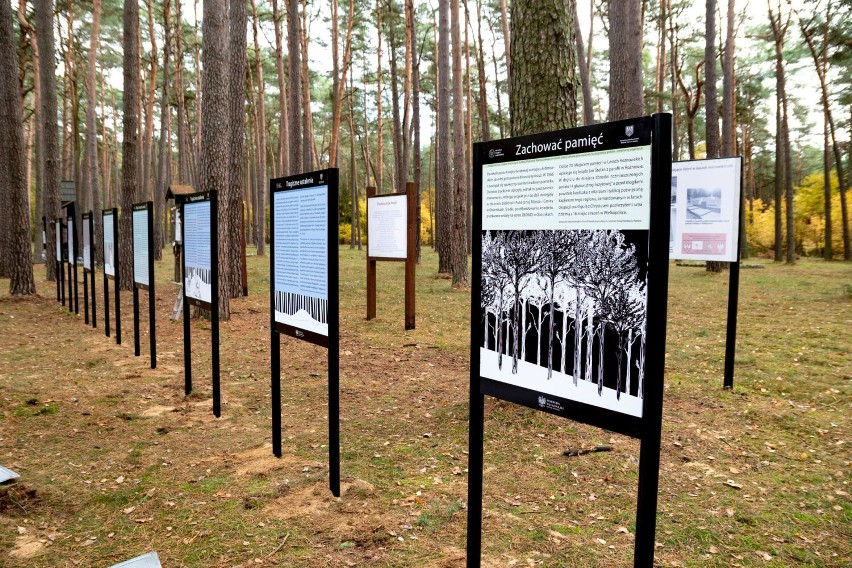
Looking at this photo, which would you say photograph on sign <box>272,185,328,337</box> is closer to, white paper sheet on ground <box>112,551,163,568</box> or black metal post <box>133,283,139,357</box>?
white paper sheet on ground <box>112,551,163,568</box>

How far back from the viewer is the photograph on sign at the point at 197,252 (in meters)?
4.93

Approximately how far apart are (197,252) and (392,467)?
2.62 metres

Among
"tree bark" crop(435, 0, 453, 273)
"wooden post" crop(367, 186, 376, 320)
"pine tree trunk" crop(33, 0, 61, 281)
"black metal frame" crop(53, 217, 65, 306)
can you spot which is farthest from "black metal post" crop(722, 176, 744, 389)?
"pine tree trunk" crop(33, 0, 61, 281)

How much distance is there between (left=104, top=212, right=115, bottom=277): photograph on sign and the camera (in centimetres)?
840

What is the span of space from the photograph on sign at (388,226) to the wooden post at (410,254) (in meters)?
0.12

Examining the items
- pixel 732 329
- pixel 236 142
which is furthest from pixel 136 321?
pixel 236 142

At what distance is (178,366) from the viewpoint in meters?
6.93

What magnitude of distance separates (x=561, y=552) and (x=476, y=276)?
1.48m

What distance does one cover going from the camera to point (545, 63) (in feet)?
15.2

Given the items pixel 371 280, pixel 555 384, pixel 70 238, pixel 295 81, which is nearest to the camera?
pixel 555 384

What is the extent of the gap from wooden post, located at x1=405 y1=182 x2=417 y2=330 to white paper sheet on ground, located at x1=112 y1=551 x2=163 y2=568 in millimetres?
6272

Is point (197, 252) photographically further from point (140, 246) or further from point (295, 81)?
point (295, 81)

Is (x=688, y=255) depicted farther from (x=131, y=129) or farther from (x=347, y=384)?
(x=131, y=129)

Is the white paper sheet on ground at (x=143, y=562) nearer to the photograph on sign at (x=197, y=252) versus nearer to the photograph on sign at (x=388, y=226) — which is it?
the photograph on sign at (x=197, y=252)
